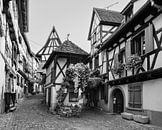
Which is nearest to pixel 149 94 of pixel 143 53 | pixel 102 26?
pixel 143 53

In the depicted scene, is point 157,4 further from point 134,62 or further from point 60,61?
point 60,61

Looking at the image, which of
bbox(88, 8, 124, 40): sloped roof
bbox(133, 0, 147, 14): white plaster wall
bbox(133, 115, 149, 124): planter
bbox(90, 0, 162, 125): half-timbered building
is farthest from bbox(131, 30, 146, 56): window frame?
bbox(88, 8, 124, 40): sloped roof

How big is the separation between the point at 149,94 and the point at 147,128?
5.57ft

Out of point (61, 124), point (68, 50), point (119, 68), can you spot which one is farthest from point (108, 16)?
point (61, 124)

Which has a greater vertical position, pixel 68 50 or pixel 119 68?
pixel 68 50

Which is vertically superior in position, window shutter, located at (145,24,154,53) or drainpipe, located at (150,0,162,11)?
drainpipe, located at (150,0,162,11)

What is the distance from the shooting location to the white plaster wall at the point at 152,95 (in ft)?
27.7

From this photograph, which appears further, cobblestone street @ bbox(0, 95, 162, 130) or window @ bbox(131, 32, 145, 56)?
window @ bbox(131, 32, 145, 56)

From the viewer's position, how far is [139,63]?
9.73 m

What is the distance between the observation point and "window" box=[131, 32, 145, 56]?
10.1 metres

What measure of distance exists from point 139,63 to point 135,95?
185 centimetres

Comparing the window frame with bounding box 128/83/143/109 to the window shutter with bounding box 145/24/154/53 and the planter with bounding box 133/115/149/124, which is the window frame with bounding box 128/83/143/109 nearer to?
the planter with bounding box 133/115/149/124

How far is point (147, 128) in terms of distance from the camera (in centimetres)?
813

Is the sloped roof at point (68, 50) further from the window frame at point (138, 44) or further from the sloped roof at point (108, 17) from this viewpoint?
the window frame at point (138, 44)
